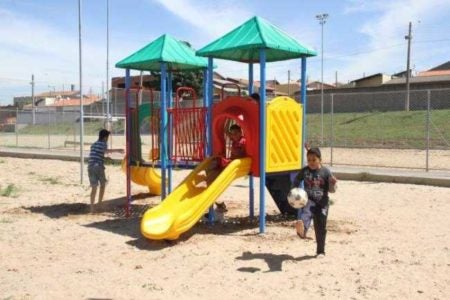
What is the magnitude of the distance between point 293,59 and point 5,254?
5.50 metres

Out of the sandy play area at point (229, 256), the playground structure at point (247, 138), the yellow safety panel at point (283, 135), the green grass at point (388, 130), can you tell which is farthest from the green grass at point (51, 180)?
the green grass at point (388, 130)

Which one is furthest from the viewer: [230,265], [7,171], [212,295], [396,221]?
[7,171]

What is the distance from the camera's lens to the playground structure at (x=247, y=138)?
755 cm

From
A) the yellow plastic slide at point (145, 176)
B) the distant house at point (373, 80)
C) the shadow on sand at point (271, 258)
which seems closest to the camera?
the shadow on sand at point (271, 258)

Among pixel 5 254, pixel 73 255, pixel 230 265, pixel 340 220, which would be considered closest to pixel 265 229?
pixel 340 220

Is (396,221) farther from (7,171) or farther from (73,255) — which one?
(7,171)

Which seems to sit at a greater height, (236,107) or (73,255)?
(236,107)

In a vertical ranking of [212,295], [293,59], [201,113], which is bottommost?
[212,295]

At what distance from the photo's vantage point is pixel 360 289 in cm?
525

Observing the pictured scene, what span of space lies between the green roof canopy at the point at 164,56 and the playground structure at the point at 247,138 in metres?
0.08

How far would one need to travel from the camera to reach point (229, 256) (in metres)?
6.60

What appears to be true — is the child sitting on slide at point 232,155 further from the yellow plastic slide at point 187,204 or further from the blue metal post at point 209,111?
the blue metal post at point 209,111

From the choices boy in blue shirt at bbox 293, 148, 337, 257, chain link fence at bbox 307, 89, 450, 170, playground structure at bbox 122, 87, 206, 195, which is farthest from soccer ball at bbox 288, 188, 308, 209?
chain link fence at bbox 307, 89, 450, 170

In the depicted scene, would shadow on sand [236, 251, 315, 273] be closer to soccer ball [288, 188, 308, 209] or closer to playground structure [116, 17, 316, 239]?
soccer ball [288, 188, 308, 209]
